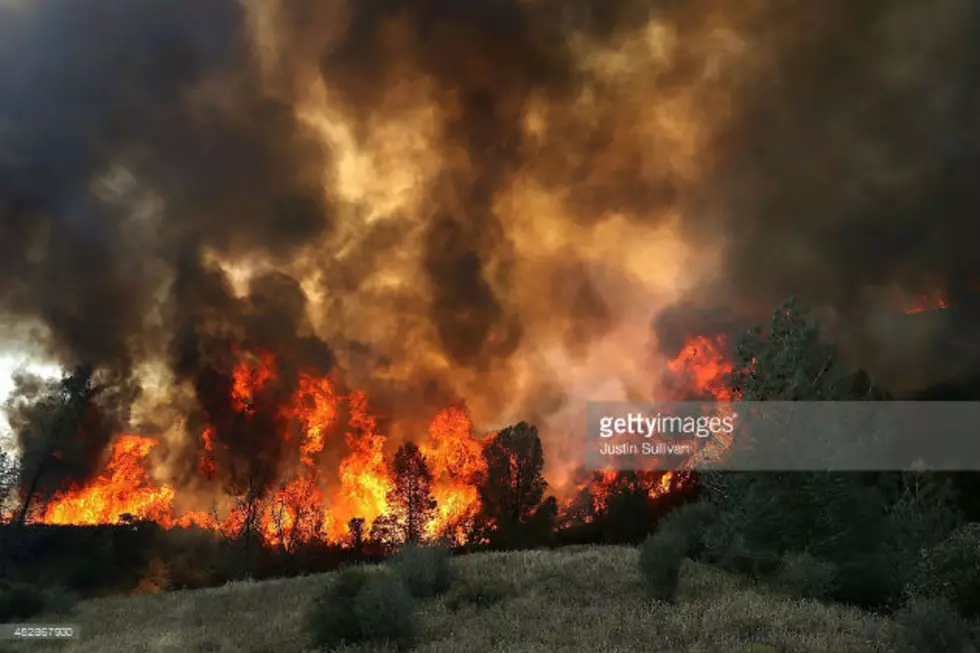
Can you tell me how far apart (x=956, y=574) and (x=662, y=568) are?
22.5ft

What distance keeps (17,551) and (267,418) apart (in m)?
20.2

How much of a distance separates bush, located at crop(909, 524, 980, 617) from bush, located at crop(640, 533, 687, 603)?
567 centimetres

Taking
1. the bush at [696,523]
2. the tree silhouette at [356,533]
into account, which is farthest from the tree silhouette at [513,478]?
the bush at [696,523]

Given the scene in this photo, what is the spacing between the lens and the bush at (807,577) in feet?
66.7

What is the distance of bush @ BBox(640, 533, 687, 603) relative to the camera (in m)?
18.7

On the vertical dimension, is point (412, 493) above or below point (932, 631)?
above

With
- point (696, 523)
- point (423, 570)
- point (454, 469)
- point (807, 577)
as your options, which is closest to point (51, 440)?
point (454, 469)

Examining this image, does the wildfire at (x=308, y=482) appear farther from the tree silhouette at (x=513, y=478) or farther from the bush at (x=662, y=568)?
the bush at (x=662, y=568)

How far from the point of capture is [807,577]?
20.3 m

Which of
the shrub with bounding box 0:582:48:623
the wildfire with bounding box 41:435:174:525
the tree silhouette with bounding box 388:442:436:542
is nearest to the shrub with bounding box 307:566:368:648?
the shrub with bounding box 0:582:48:623

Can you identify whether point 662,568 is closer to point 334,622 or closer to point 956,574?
point 956,574

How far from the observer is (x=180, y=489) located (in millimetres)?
55312

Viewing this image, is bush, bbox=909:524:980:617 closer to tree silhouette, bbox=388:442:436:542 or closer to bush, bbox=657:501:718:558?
bush, bbox=657:501:718:558

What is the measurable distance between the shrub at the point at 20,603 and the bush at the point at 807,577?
93.7 feet
